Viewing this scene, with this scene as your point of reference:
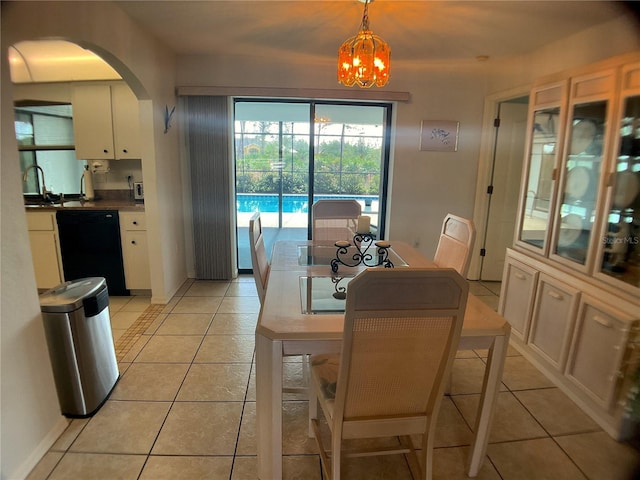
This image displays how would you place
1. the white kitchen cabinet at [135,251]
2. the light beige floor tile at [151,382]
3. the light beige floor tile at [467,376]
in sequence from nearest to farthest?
the light beige floor tile at [151,382], the light beige floor tile at [467,376], the white kitchen cabinet at [135,251]

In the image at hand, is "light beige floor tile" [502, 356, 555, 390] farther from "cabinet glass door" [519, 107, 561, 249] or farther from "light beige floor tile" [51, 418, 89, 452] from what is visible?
"light beige floor tile" [51, 418, 89, 452]

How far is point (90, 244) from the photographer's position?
346 centimetres

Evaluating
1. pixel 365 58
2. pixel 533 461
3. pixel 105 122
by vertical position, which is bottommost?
pixel 533 461

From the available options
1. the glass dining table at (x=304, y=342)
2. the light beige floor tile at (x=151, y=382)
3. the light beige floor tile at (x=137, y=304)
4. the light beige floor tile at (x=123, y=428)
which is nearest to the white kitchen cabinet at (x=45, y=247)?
the light beige floor tile at (x=137, y=304)

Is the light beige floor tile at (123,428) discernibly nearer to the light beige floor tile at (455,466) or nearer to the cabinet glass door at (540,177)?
the light beige floor tile at (455,466)

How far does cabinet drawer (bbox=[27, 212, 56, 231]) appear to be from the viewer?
3.35m

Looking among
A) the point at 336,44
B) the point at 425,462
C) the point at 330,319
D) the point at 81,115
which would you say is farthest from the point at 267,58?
the point at 425,462

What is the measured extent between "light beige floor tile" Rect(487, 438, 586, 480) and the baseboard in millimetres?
2186

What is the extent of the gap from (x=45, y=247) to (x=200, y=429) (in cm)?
266

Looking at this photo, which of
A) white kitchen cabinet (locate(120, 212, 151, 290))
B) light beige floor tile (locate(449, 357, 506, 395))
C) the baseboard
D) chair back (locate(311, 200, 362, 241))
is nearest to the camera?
the baseboard

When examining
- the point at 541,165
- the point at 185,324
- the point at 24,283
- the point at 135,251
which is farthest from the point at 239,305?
the point at 541,165

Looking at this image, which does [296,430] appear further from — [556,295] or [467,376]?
[556,295]

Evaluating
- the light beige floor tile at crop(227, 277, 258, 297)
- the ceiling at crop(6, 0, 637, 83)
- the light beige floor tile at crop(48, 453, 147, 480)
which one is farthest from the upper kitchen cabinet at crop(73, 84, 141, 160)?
the light beige floor tile at crop(48, 453, 147, 480)

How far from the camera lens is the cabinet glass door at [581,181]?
7.35 ft
